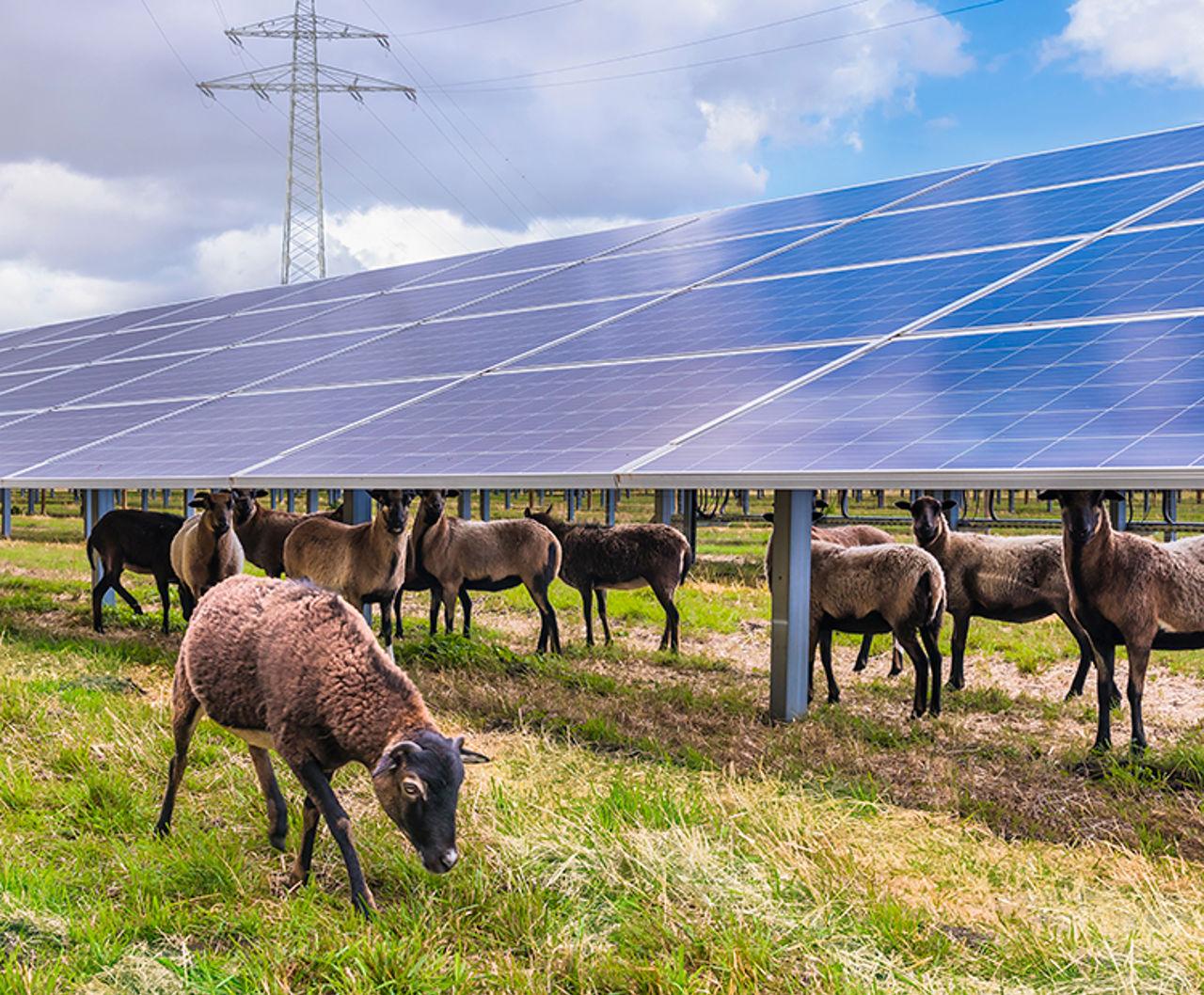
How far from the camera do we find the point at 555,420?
991 centimetres

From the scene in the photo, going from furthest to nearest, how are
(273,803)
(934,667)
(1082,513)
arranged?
(934,667) < (1082,513) < (273,803)

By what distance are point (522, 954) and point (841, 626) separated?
6420mm

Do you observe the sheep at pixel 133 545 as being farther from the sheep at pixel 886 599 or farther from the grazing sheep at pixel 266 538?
the sheep at pixel 886 599

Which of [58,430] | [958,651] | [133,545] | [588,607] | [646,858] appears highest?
[58,430]

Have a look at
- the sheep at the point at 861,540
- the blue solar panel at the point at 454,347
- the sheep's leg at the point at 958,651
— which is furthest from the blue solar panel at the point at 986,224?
the sheep's leg at the point at 958,651

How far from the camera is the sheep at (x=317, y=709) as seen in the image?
431 cm

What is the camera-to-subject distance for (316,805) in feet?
16.6

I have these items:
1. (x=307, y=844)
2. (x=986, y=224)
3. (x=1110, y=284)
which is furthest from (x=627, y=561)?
(x=307, y=844)

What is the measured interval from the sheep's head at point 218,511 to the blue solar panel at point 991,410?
5.82 m

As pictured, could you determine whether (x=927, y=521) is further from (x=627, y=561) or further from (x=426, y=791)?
(x=426, y=791)

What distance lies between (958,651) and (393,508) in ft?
19.4

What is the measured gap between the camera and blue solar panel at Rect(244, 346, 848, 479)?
29.5 feet

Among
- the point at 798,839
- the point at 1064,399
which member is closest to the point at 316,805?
the point at 798,839

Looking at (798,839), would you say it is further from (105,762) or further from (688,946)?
(105,762)
